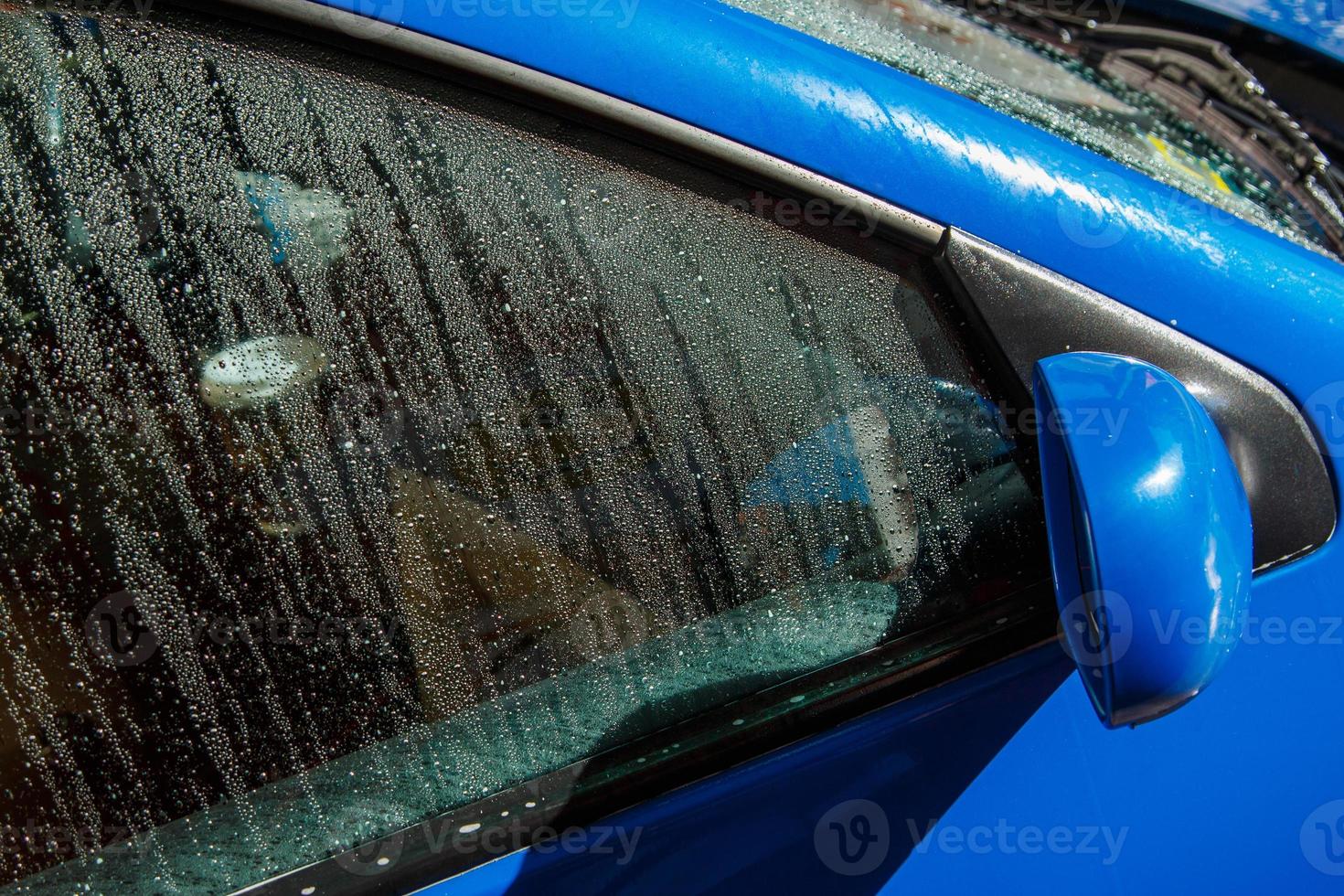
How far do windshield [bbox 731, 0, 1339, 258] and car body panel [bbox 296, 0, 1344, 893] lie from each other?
0.60 meters

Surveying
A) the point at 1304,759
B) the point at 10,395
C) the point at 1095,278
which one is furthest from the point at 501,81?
the point at 1304,759

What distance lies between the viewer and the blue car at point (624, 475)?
101 centimetres

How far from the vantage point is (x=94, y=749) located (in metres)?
1.02

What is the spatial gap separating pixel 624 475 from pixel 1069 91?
1.85 metres
